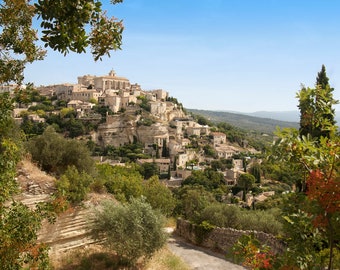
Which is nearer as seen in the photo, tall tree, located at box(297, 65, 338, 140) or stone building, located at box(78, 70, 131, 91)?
tall tree, located at box(297, 65, 338, 140)

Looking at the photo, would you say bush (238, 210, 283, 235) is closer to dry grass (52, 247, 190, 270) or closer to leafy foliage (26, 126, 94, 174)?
dry grass (52, 247, 190, 270)

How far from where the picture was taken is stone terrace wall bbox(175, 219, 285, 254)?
8.98 m

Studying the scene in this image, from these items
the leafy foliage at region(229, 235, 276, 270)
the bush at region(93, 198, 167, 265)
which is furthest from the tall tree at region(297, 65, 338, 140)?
the bush at region(93, 198, 167, 265)

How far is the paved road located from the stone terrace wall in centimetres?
34

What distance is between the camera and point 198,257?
9609 mm

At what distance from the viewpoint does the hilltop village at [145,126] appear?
67.8 m

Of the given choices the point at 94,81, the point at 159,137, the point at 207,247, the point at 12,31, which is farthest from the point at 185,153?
the point at 12,31

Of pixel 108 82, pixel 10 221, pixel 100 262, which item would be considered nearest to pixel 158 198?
pixel 100 262

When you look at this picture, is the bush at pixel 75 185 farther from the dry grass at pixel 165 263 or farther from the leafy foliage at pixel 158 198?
the leafy foliage at pixel 158 198

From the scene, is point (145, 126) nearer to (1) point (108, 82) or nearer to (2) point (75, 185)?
(1) point (108, 82)

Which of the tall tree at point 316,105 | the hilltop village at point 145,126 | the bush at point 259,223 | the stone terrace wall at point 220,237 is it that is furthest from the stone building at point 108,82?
the tall tree at point 316,105

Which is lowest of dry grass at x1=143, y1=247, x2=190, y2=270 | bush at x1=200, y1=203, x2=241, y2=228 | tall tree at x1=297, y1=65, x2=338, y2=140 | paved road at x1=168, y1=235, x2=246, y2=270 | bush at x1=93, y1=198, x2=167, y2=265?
paved road at x1=168, y1=235, x2=246, y2=270

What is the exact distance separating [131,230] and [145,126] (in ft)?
217

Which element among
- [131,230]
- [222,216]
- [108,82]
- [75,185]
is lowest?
[222,216]
